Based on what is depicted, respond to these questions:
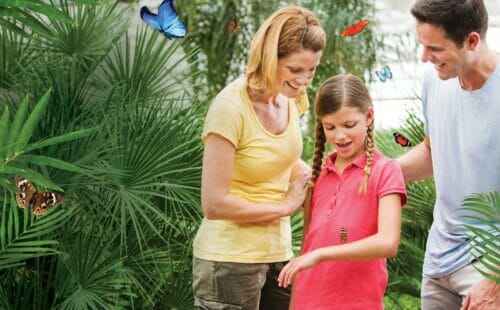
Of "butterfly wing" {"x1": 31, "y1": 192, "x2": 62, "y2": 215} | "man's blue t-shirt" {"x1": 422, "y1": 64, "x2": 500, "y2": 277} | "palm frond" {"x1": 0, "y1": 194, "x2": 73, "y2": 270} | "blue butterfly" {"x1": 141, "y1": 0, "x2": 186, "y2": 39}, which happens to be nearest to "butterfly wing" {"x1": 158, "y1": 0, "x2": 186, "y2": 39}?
"blue butterfly" {"x1": 141, "y1": 0, "x2": 186, "y2": 39}

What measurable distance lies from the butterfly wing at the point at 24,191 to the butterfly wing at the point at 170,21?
0.92 meters

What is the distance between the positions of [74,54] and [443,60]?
181cm

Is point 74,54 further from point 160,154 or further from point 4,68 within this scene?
point 160,154

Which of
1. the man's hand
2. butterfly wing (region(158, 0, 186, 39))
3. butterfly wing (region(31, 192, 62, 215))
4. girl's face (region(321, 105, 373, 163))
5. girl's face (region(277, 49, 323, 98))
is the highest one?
butterfly wing (region(158, 0, 186, 39))

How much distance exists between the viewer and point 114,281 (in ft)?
11.1

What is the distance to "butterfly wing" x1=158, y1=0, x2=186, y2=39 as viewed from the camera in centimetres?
342

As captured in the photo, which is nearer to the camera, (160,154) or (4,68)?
(160,154)

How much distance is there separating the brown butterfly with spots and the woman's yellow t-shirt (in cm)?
48

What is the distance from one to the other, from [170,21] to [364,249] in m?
1.43

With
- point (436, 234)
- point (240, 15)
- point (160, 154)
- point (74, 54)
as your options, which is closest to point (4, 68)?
point (74, 54)

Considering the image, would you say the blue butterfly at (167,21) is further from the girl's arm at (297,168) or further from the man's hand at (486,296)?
the man's hand at (486,296)

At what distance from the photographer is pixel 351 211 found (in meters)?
2.39

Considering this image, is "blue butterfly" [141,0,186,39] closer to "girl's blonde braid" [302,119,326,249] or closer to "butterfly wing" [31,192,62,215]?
"butterfly wing" [31,192,62,215]

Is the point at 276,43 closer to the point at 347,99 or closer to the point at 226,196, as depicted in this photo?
the point at 347,99
